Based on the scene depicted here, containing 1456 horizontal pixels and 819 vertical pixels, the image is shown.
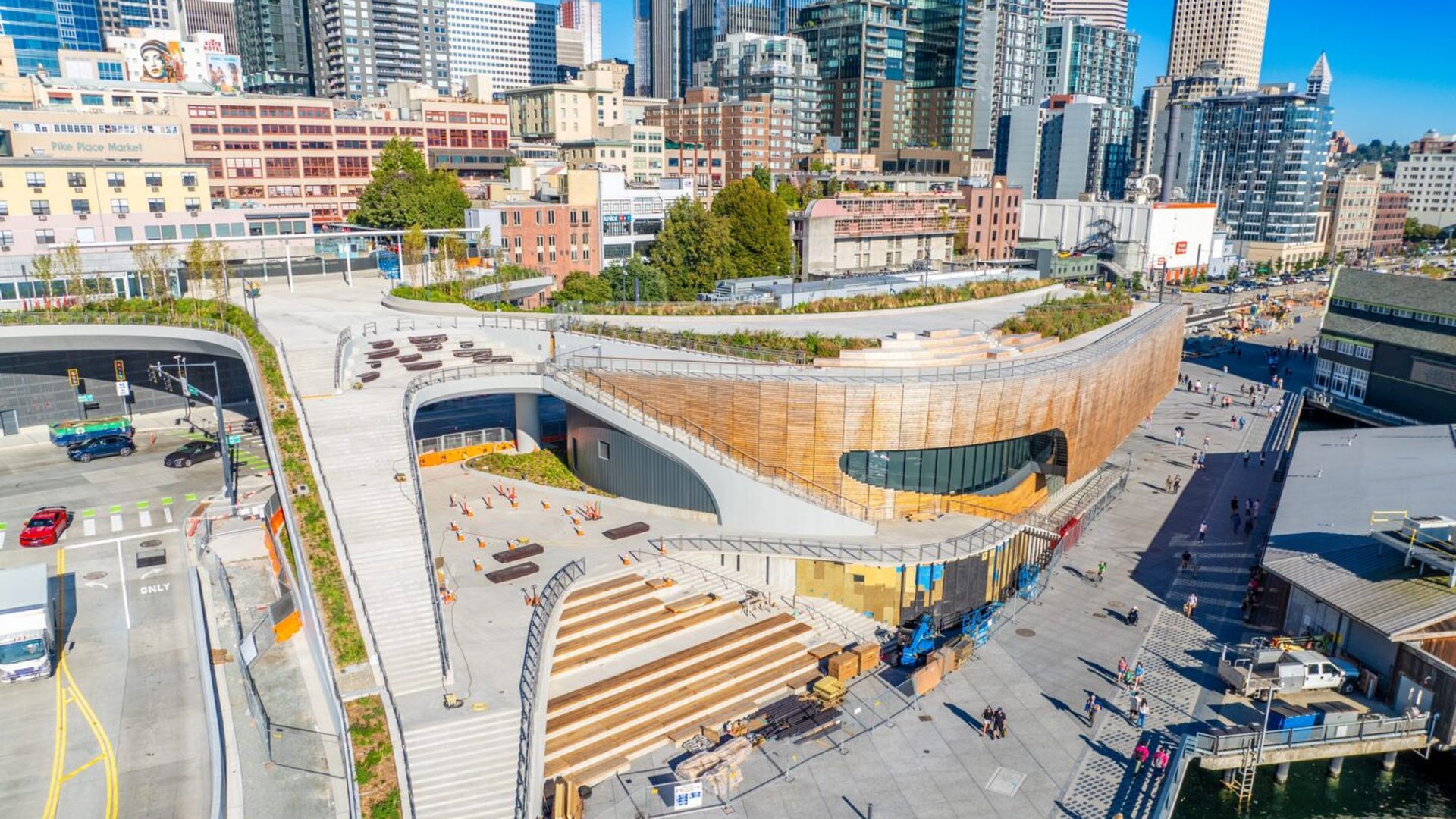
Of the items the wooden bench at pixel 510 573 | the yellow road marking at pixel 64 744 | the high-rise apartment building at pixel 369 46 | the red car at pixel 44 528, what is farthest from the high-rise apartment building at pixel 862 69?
the yellow road marking at pixel 64 744

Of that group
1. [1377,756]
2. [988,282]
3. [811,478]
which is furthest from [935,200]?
[1377,756]

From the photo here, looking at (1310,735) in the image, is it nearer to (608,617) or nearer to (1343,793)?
(1343,793)

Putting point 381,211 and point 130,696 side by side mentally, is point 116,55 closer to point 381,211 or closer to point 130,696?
point 381,211

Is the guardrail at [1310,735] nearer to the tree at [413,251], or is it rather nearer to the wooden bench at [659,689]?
the wooden bench at [659,689]

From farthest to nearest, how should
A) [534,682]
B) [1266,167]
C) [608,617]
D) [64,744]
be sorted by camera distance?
[1266,167], [608,617], [534,682], [64,744]

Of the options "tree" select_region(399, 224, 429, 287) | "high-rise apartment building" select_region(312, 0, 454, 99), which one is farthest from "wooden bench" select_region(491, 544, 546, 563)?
"high-rise apartment building" select_region(312, 0, 454, 99)

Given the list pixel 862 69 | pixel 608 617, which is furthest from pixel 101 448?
pixel 862 69
